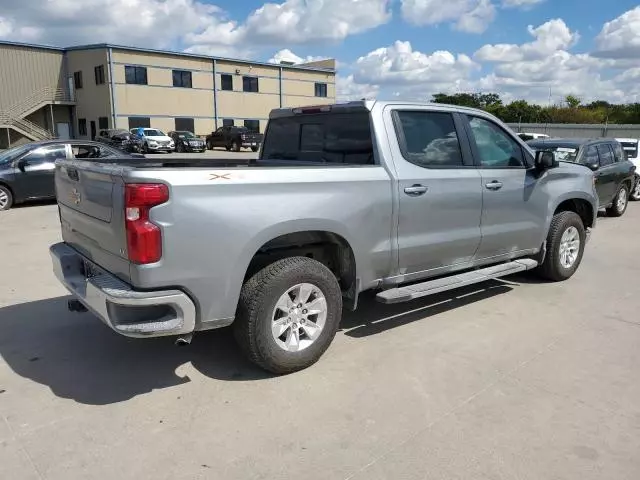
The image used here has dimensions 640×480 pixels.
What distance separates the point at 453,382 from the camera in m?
3.88

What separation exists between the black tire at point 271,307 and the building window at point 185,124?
43628mm

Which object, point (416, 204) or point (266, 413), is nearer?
point (266, 413)

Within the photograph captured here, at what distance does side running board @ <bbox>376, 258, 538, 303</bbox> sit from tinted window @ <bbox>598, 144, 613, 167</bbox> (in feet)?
21.5

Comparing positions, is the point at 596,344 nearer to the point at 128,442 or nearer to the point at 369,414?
the point at 369,414

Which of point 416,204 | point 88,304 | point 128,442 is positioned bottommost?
point 128,442

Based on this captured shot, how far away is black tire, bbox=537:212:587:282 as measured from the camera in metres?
6.06

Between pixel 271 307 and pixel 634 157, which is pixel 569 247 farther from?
Answer: pixel 634 157

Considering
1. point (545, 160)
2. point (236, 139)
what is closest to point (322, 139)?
point (545, 160)

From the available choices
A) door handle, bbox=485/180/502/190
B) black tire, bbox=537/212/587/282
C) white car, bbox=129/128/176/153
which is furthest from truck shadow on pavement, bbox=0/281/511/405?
white car, bbox=129/128/176/153

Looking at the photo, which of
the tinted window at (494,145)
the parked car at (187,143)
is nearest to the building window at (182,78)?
the parked car at (187,143)

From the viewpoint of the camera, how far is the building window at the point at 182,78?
44656 mm

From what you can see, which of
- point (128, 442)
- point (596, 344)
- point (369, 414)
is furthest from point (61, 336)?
point (596, 344)

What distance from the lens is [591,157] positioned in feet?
35.3

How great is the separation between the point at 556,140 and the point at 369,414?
960 cm
